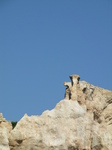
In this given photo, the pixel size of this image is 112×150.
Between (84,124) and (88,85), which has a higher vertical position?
(88,85)

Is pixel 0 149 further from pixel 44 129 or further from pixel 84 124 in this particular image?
pixel 84 124

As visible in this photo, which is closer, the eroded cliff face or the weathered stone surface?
the weathered stone surface

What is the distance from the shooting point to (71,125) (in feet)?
79.2

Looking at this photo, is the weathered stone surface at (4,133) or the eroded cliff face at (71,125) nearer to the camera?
the weathered stone surface at (4,133)

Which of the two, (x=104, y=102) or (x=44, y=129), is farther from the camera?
(x=104, y=102)

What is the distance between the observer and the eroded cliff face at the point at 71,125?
23281 millimetres

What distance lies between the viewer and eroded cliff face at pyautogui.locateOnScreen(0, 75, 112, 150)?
23.3 meters

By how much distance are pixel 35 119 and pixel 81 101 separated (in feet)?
8.94

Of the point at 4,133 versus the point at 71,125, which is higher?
the point at 71,125

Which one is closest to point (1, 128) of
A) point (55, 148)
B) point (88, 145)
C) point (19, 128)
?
point (19, 128)

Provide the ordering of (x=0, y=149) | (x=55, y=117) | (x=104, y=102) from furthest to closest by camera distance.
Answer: (x=104, y=102) → (x=55, y=117) → (x=0, y=149)

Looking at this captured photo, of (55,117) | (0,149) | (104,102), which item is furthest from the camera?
(104,102)

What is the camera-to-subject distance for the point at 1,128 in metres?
23.1

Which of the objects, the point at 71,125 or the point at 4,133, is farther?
the point at 71,125
